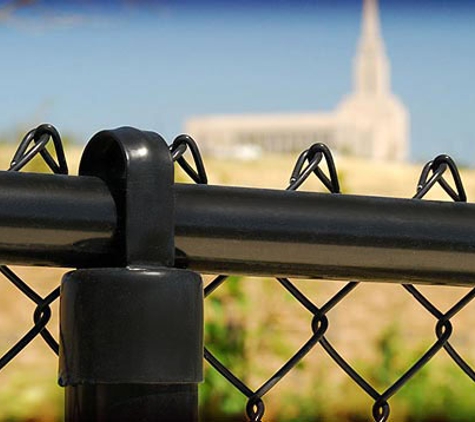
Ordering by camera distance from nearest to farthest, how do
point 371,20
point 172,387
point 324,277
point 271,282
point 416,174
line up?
point 172,387 → point 324,277 → point 271,282 → point 416,174 → point 371,20

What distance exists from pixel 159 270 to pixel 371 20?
31040 millimetres

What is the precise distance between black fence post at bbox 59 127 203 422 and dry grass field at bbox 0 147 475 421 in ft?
11.4

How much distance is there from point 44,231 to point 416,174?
1081cm

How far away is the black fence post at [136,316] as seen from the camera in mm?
646

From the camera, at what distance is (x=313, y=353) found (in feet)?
19.0

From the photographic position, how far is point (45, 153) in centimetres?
77

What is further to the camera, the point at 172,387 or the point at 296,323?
the point at 296,323

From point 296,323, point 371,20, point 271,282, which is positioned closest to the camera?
point 271,282

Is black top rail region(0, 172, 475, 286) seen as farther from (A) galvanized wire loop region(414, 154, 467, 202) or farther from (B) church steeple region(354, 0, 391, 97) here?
(B) church steeple region(354, 0, 391, 97)

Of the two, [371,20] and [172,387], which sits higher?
[371,20]

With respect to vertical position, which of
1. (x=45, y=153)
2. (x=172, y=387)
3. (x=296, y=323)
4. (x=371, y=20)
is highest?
(x=371, y=20)

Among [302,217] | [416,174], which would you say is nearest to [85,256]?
[302,217]

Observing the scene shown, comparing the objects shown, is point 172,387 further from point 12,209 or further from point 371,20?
point 371,20

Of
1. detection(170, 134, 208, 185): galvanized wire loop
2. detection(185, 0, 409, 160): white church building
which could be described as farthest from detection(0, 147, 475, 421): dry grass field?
detection(185, 0, 409, 160): white church building
